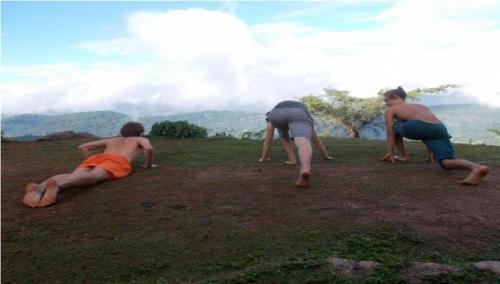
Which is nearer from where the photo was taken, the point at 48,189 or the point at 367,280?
the point at 367,280

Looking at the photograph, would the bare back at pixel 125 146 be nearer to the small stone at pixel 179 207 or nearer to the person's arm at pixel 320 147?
the small stone at pixel 179 207

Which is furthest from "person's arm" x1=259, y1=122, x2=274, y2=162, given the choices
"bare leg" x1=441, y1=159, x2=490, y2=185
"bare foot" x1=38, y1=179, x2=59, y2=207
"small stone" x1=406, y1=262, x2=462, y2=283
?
"small stone" x1=406, y1=262, x2=462, y2=283

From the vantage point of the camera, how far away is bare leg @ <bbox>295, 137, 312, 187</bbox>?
5.45m

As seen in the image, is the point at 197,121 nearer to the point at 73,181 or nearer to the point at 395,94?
the point at 395,94

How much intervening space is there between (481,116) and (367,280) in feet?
323

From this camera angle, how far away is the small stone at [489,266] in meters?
3.37

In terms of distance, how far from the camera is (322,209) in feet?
15.6

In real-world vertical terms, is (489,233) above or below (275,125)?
below

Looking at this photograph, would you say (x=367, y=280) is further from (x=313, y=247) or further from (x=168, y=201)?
(x=168, y=201)

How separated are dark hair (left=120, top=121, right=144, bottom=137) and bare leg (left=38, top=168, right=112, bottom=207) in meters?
0.80

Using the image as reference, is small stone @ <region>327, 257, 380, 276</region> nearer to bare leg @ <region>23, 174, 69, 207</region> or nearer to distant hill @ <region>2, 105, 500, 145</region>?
bare leg @ <region>23, 174, 69, 207</region>

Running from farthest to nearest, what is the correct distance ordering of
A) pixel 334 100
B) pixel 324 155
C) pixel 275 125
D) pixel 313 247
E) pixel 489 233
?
pixel 334 100 < pixel 324 155 < pixel 275 125 < pixel 489 233 < pixel 313 247

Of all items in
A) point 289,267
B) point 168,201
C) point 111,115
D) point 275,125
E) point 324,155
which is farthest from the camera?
point 111,115

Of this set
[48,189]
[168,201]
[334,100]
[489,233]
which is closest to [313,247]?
[489,233]
